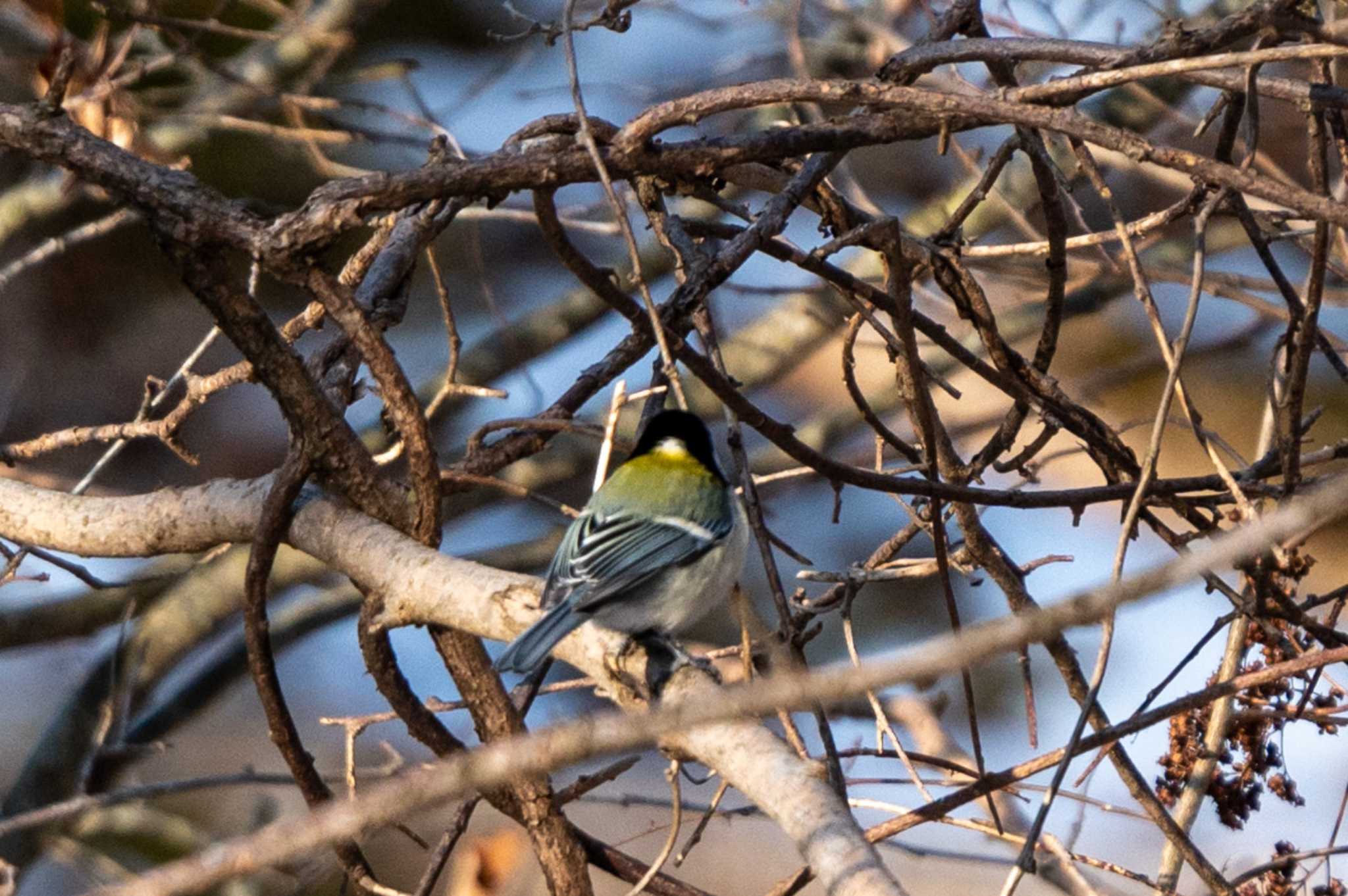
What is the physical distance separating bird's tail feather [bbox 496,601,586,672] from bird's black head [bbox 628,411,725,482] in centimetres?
86

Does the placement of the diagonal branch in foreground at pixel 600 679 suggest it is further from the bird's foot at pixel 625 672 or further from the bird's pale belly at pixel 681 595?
the bird's pale belly at pixel 681 595

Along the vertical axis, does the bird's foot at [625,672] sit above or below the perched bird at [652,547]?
below

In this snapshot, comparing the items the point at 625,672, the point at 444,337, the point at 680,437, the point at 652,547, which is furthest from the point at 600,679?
the point at 444,337

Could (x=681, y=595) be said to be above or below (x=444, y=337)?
below

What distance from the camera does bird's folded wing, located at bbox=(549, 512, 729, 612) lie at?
2.18 meters

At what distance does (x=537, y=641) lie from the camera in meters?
1.80

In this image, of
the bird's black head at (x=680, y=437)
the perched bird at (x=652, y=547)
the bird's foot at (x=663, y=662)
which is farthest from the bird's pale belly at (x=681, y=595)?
the bird's black head at (x=680, y=437)

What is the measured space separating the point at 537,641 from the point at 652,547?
68 cm

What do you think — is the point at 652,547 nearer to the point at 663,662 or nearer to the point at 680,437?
the point at 680,437

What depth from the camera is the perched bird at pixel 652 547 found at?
2057 millimetres

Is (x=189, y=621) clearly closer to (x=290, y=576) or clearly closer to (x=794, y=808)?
(x=290, y=576)

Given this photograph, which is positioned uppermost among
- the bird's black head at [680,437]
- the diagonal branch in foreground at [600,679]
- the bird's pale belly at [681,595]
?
the bird's black head at [680,437]

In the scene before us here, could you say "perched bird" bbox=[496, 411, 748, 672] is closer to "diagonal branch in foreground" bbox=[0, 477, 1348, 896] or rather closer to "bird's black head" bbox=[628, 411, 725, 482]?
"bird's black head" bbox=[628, 411, 725, 482]

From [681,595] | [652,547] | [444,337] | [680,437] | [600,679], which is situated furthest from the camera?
[444,337]
